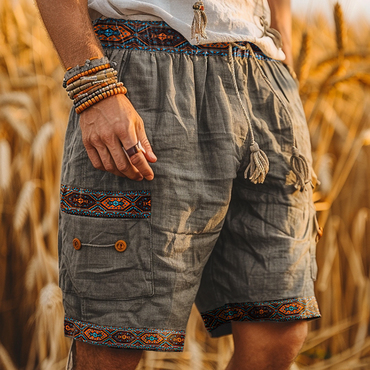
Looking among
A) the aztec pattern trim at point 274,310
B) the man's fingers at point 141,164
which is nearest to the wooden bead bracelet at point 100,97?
the man's fingers at point 141,164

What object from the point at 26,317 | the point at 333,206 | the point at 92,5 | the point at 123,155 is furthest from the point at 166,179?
the point at 333,206

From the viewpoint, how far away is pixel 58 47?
754 mm

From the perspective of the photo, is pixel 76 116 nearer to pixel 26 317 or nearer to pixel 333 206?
pixel 26 317

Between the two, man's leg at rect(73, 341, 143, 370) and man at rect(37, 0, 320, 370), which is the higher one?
man at rect(37, 0, 320, 370)

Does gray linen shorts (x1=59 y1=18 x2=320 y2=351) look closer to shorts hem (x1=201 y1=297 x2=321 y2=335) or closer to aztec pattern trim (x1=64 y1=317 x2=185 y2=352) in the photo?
aztec pattern trim (x1=64 y1=317 x2=185 y2=352)

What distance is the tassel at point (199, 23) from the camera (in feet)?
2.57

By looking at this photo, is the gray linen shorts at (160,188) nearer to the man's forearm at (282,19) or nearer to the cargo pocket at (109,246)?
the cargo pocket at (109,246)

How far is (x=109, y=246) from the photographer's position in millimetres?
768

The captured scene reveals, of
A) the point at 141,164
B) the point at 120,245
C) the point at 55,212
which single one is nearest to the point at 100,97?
the point at 141,164

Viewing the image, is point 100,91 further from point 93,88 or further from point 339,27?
point 339,27

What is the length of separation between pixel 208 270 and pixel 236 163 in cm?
27

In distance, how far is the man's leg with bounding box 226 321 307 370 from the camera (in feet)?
3.09

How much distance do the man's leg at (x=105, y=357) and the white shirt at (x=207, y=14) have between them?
54 centimetres

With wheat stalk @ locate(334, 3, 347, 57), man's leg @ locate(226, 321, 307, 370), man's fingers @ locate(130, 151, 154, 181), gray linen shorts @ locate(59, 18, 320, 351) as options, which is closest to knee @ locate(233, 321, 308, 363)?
man's leg @ locate(226, 321, 307, 370)
